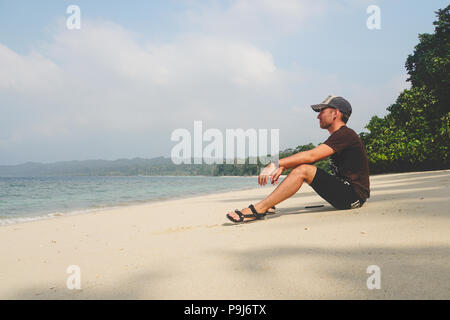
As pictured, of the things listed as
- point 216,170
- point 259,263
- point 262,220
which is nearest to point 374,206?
point 262,220

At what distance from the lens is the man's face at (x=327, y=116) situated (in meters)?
3.99

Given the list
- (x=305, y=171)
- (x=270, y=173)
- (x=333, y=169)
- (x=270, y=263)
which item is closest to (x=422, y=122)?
(x=333, y=169)

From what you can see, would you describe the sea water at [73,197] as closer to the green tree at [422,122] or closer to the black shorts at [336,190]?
the black shorts at [336,190]

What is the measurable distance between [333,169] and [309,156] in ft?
2.42

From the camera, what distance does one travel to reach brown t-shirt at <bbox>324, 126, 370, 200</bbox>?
12.3 feet

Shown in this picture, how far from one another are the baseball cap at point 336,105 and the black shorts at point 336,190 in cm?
83

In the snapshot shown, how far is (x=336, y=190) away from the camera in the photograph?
4035 millimetres

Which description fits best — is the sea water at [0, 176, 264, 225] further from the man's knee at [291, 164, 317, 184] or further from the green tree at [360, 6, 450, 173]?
the green tree at [360, 6, 450, 173]

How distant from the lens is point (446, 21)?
26.4m

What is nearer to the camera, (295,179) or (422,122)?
(295,179)

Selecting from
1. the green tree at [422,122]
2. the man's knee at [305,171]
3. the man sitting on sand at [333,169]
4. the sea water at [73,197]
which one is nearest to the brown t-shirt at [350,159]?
the man sitting on sand at [333,169]

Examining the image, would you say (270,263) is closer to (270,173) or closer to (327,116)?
(270,173)
